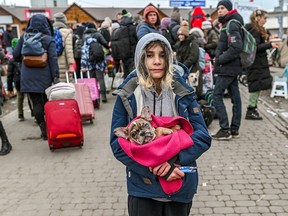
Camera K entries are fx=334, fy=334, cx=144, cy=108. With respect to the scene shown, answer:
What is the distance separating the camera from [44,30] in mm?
5453

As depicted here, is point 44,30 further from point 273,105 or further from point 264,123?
point 273,105

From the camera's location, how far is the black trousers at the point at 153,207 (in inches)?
84.8

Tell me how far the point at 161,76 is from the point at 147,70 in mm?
100

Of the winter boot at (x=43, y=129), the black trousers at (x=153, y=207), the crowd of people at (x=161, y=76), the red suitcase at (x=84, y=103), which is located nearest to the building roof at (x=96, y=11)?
the crowd of people at (x=161, y=76)

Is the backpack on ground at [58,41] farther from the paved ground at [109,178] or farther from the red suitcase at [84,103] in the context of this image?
the paved ground at [109,178]

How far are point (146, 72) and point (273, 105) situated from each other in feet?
20.6

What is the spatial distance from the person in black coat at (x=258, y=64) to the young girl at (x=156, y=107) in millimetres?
4130

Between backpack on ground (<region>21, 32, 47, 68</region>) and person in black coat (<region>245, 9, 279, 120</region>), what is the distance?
3578 millimetres

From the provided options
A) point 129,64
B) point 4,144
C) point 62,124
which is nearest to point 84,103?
point 62,124

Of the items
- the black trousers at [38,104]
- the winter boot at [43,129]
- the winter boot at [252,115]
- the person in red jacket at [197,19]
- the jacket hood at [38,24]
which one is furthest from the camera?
the person in red jacket at [197,19]

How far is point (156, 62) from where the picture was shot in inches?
85.4

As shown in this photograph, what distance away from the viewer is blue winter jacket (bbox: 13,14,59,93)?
211 inches

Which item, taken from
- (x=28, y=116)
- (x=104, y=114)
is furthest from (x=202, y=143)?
(x=28, y=116)

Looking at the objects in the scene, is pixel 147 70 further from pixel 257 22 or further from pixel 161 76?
pixel 257 22
